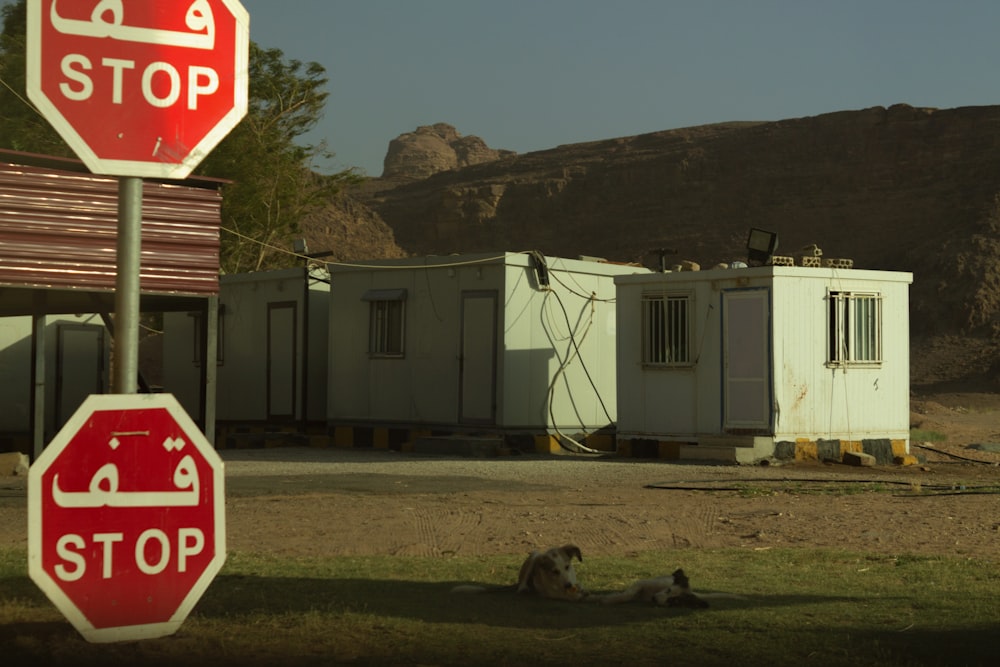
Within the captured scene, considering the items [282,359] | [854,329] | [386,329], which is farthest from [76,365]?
[854,329]

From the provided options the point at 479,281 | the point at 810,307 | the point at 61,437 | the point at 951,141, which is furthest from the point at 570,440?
the point at 951,141

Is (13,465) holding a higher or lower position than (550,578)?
lower

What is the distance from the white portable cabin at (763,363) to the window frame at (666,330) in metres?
0.01

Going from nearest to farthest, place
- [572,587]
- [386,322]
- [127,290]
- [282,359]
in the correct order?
[127,290]
[572,587]
[386,322]
[282,359]

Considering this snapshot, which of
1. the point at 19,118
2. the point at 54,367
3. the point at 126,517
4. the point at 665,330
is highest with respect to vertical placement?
the point at 19,118

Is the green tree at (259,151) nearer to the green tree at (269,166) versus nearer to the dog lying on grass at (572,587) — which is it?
the green tree at (269,166)

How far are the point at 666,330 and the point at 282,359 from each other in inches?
298

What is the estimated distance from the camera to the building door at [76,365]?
2188 centimetres

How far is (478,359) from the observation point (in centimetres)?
1972

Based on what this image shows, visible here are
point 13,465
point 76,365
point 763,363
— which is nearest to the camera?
point 13,465

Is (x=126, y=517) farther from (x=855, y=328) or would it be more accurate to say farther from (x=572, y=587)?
(x=855, y=328)

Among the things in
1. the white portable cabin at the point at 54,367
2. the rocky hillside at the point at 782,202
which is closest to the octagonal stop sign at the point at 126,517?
the white portable cabin at the point at 54,367

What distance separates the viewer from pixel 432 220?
281 feet

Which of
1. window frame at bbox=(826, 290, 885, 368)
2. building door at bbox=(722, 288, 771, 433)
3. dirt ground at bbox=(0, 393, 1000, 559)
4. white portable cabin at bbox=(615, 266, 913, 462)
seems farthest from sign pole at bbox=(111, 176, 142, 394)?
window frame at bbox=(826, 290, 885, 368)
